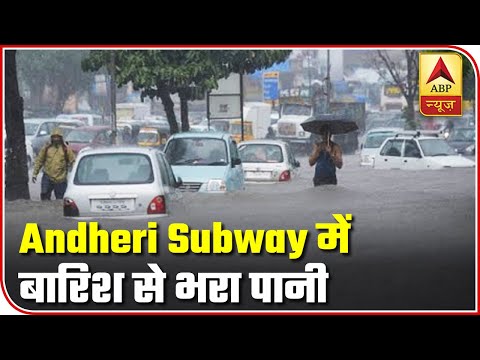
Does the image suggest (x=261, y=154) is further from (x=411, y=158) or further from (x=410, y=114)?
(x=410, y=114)

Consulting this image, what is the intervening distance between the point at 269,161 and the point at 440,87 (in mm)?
1877

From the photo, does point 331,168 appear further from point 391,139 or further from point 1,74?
point 1,74

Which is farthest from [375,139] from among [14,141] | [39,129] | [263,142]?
[14,141]

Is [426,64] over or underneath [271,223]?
over

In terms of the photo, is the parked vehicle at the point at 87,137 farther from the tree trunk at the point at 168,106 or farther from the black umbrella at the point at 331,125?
the black umbrella at the point at 331,125

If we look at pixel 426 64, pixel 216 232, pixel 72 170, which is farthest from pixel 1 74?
pixel 426 64

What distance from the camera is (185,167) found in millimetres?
18312

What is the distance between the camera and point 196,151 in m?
18.7

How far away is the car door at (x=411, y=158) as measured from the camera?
62.1ft

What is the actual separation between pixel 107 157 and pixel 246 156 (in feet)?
5.12

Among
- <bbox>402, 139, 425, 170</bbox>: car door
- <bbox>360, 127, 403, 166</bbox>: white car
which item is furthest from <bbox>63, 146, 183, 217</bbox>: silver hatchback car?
<bbox>402, 139, 425, 170</bbox>: car door

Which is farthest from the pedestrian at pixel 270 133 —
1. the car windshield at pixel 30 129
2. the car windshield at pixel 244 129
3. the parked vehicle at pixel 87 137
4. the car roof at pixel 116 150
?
the car windshield at pixel 30 129

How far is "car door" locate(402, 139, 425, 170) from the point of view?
18.9 meters

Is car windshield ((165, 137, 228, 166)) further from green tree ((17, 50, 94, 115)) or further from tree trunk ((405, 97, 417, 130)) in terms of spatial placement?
tree trunk ((405, 97, 417, 130))
